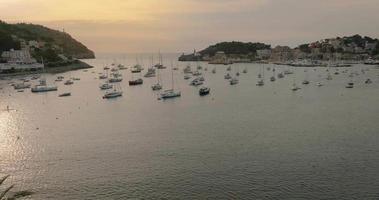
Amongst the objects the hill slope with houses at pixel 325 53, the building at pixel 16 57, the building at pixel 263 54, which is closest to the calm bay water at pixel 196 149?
the building at pixel 16 57

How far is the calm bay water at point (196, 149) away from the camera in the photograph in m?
22.1

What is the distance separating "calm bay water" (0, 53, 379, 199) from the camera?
22.1 metres

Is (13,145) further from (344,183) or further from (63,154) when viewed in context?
(344,183)

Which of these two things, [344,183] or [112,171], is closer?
[344,183]

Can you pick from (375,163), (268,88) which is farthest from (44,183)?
(268,88)

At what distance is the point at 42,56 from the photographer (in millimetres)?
138500

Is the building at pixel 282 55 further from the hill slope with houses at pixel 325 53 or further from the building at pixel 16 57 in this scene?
the building at pixel 16 57

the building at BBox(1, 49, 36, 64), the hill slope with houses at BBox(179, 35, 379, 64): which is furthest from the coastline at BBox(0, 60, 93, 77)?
the hill slope with houses at BBox(179, 35, 379, 64)

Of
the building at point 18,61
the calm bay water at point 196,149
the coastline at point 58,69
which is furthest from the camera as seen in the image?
the building at point 18,61

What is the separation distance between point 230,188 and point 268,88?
51399 millimetres

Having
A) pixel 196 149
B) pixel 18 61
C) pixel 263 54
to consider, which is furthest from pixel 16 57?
pixel 196 149

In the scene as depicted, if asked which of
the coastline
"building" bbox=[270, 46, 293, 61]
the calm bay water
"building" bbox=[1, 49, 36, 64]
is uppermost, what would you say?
"building" bbox=[1, 49, 36, 64]

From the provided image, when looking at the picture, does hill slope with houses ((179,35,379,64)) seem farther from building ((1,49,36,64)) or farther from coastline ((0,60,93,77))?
building ((1,49,36,64))

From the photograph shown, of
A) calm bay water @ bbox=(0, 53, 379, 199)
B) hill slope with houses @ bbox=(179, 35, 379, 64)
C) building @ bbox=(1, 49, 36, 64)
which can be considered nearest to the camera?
calm bay water @ bbox=(0, 53, 379, 199)
